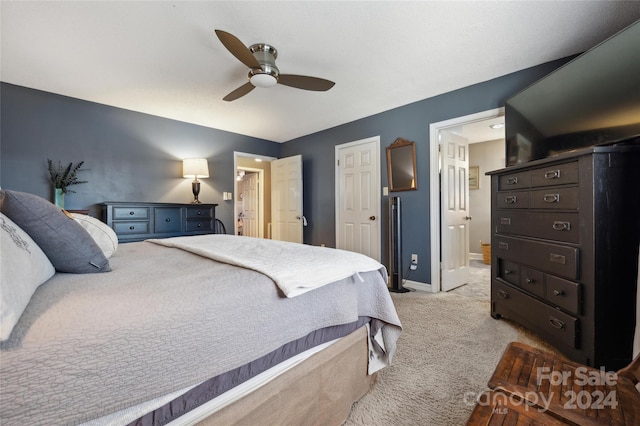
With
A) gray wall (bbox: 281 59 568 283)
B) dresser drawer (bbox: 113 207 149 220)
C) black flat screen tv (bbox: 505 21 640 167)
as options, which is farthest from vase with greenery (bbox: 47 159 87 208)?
black flat screen tv (bbox: 505 21 640 167)

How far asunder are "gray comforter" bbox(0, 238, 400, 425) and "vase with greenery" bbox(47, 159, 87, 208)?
2879 millimetres

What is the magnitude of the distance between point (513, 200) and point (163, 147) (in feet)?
14.1

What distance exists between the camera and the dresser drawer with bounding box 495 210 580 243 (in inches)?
64.1

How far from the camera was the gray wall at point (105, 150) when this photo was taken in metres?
2.88

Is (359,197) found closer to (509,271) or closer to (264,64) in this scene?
(509,271)

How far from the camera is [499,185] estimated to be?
229cm

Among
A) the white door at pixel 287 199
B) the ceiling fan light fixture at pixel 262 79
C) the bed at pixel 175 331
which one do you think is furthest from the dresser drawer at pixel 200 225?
the bed at pixel 175 331

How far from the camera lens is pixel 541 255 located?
1.84 m

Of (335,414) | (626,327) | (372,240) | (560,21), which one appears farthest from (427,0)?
(372,240)

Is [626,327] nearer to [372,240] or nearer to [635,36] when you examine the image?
[635,36]

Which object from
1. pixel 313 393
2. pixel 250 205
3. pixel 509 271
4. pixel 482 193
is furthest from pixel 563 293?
pixel 250 205

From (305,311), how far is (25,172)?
3818 millimetres

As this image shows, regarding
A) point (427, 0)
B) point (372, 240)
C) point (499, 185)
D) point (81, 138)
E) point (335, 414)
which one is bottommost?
point (335, 414)

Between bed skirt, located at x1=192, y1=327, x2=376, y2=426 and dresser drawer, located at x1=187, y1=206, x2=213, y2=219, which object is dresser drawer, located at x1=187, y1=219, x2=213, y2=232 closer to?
dresser drawer, located at x1=187, y1=206, x2=213, y2=219
